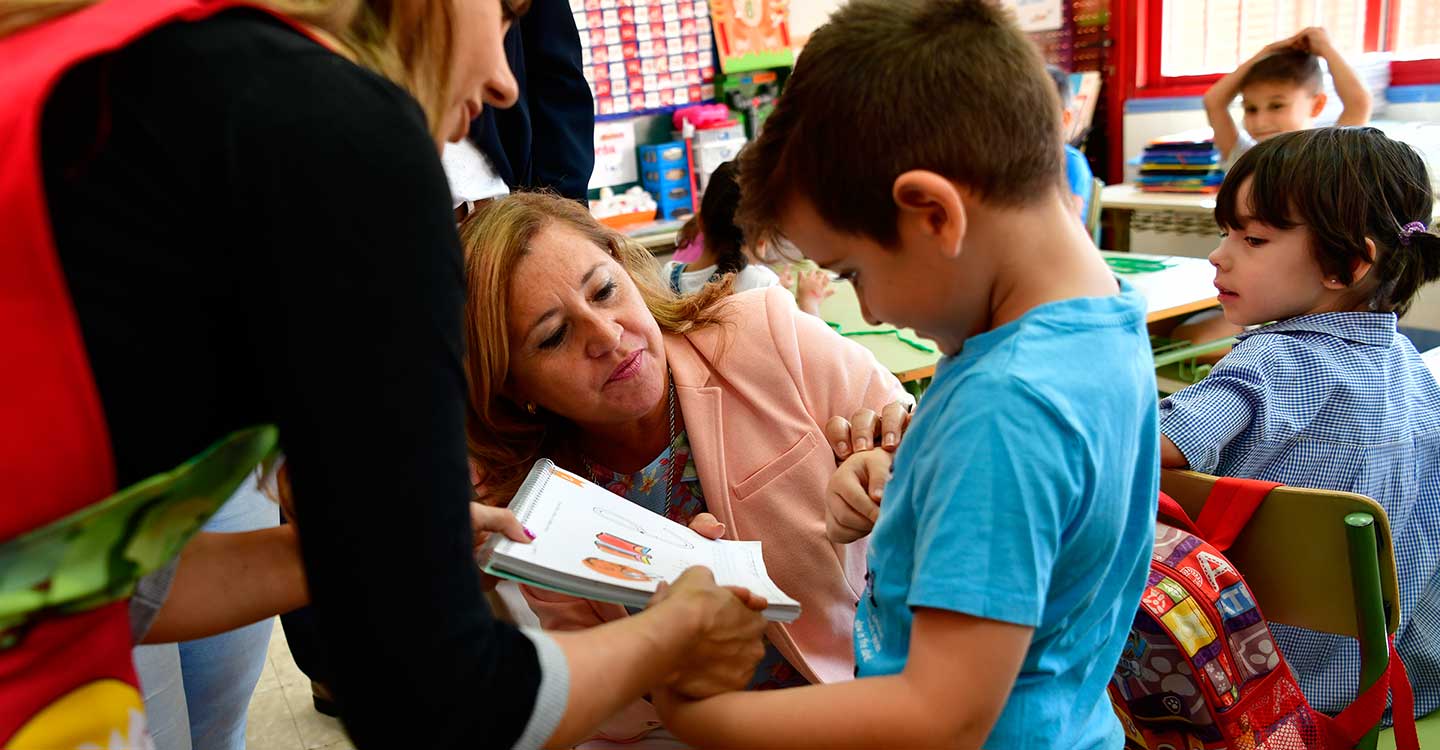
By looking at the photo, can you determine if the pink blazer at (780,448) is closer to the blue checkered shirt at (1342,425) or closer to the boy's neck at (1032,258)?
the blue checkered shirt at (1342,425)

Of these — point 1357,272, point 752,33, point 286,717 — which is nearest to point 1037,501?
point 1357,272

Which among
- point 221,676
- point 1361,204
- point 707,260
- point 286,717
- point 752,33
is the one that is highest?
point 752,33

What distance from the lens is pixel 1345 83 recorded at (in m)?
4.19

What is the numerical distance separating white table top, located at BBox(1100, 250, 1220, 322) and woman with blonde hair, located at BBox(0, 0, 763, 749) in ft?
8.15

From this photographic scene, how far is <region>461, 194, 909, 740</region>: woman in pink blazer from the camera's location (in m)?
1.54

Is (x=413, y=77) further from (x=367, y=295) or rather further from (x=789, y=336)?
(x=789, y=336)

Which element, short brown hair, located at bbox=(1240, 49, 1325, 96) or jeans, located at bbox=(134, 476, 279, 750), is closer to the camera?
jeans, located at bbox=(134, 476, 279, 750)

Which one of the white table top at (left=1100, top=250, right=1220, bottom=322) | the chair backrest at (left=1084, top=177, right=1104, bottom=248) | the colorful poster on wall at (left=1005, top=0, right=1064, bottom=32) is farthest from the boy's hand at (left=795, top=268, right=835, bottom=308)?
the colorful poster on wall at (left=1005, top=0, right=1064, bottom=32)

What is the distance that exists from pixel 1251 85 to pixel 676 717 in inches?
171

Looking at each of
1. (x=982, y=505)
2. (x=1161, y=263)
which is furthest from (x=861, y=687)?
(x=1161, y=263)

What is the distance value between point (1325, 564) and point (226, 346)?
129cm

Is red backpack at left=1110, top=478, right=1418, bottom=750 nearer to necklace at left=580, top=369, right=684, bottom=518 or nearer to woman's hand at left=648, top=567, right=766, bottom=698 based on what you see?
woman's hand at left=648, top=567, right=766, bottom=698

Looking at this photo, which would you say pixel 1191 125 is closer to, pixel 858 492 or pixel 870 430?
pixel 870 430

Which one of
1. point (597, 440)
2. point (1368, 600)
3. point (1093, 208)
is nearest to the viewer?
point (1368, 600)
